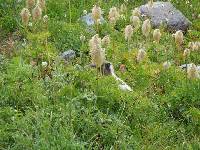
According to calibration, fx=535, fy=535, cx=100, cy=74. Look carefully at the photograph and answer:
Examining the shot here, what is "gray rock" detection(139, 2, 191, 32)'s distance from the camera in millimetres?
10492

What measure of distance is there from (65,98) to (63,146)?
1.22 meters

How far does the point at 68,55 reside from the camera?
8234 mm

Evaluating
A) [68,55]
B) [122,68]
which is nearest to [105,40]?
[122,68]

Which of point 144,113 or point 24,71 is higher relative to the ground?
point 24,71

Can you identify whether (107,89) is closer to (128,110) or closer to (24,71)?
(128,110)

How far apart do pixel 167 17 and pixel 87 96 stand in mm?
4806

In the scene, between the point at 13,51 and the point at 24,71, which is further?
the point at 13,51

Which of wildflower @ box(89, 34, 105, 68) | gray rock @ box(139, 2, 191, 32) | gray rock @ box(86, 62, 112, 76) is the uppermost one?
wildflower @ box(89, 34, 105, 68)

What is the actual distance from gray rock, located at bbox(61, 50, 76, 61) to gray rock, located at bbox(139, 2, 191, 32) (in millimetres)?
2664

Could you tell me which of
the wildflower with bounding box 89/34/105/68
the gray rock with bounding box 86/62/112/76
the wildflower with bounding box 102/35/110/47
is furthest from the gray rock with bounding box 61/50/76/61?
the wildflower with bounding box 89/34/105/68

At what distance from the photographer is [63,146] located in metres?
5.10

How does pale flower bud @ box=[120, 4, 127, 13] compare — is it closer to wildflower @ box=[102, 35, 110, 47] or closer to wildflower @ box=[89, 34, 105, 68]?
wildflower @ box=[102, 35, 110, 47]

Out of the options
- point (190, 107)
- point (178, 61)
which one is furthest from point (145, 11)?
point (190, 107)

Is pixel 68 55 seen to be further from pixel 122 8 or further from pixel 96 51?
pixel 96 51
